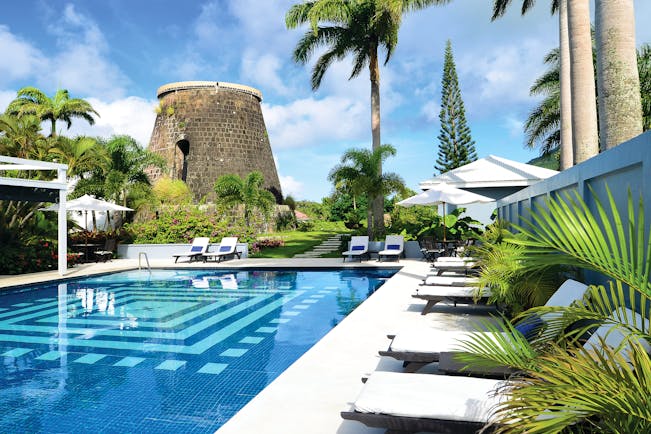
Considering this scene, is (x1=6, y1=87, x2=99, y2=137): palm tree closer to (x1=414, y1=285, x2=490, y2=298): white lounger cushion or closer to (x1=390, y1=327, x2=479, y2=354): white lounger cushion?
(x1=414, y1=285, x2=490, y2=298): white lounger cushion

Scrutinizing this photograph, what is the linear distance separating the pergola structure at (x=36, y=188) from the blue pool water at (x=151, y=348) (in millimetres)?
1829

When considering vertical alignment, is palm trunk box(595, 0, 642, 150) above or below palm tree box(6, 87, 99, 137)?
below

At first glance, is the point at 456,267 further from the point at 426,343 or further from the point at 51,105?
the point at 51,105

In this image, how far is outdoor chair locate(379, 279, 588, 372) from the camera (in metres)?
3.24

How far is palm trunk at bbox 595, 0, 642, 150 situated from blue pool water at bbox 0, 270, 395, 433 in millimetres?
4384

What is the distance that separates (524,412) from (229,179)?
18504 mm

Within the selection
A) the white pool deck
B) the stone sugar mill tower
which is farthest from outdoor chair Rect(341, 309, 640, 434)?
the stone sugar mill tower

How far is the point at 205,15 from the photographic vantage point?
19016 millimetres

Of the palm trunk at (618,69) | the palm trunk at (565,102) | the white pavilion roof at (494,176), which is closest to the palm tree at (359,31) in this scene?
the white pavilion roof at (494,176)

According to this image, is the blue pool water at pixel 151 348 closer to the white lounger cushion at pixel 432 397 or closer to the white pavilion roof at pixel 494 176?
the white lounger cushion at pixel 432 397

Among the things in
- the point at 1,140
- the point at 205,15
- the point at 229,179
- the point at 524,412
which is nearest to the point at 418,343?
the point at 524,412

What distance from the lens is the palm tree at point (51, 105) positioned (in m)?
22.1

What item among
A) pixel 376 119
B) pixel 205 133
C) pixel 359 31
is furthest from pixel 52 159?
pixel 205 133

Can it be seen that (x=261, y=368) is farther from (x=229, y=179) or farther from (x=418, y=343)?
(x=229, y=179)
